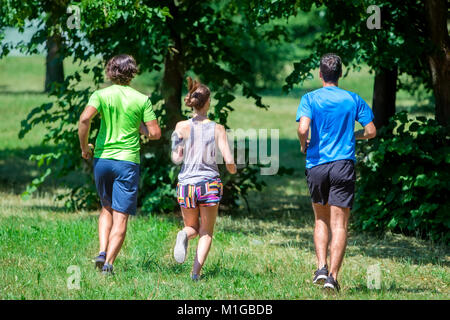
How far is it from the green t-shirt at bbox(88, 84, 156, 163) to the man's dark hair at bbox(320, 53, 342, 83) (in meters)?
1.50

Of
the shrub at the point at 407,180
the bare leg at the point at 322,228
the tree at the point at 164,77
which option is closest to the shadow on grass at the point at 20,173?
the tree at the point at 164,77

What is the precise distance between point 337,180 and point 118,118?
187cm

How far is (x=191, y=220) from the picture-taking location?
5641 millimetres

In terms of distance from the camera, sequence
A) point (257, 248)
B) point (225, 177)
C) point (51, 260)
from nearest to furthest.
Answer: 1. point (51, 260)
2. point (257, 248)
3. point (225, 177)

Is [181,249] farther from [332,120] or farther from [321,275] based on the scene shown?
[332,120]

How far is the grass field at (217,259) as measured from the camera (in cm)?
532

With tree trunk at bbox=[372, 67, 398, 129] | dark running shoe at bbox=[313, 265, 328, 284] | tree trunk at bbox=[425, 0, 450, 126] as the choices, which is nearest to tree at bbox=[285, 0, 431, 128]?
tree trunk at bbox=[425, 0, 450, 126]

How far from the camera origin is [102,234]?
229 inches

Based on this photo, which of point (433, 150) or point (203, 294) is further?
point (433, 150)

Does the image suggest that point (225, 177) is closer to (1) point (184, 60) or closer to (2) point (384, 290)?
(1) point (184, 60)

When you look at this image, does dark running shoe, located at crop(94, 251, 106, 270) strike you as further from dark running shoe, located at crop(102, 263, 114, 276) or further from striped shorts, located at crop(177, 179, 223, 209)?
striped shorts, located at crop(177, 179, 223, 209)

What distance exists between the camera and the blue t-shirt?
532 cm

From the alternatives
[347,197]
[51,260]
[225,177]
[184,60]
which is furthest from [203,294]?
[184,60]
